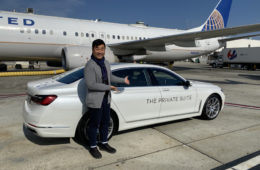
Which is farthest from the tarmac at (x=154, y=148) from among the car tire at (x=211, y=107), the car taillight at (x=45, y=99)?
the car taillight at (x=45, y=99)

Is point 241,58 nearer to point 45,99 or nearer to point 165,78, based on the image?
point 165,78

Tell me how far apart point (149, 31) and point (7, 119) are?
14.5 metres

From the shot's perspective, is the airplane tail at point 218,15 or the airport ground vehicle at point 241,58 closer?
the airplane tail at point 218,15

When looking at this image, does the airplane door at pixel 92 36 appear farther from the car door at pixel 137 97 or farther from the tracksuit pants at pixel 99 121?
the tracksuit pants at pixel 99 121

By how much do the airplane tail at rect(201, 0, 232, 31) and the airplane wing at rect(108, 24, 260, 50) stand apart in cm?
1019

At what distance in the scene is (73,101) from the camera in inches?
126

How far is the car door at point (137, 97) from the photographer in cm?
365

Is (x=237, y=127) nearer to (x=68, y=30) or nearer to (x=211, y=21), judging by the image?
(x=68, y=30)

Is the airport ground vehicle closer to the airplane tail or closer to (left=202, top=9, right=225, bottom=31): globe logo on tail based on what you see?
the airplane tail

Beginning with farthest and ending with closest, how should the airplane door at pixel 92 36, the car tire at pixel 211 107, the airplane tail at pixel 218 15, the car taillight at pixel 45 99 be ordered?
the airplane tail at pixel 218 15, the airplane door at pixel 92 36, the car tire at pixel 211 107, the car taillight at pixel 45 99

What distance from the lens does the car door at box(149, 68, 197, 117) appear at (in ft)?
13.9

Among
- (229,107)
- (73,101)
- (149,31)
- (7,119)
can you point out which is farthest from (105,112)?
(149,31)

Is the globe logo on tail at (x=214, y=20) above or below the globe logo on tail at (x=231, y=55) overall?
above

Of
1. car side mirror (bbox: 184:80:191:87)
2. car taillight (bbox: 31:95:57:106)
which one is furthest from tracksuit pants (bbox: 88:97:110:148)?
car side mirror (bbox: 184:80:191:87)
